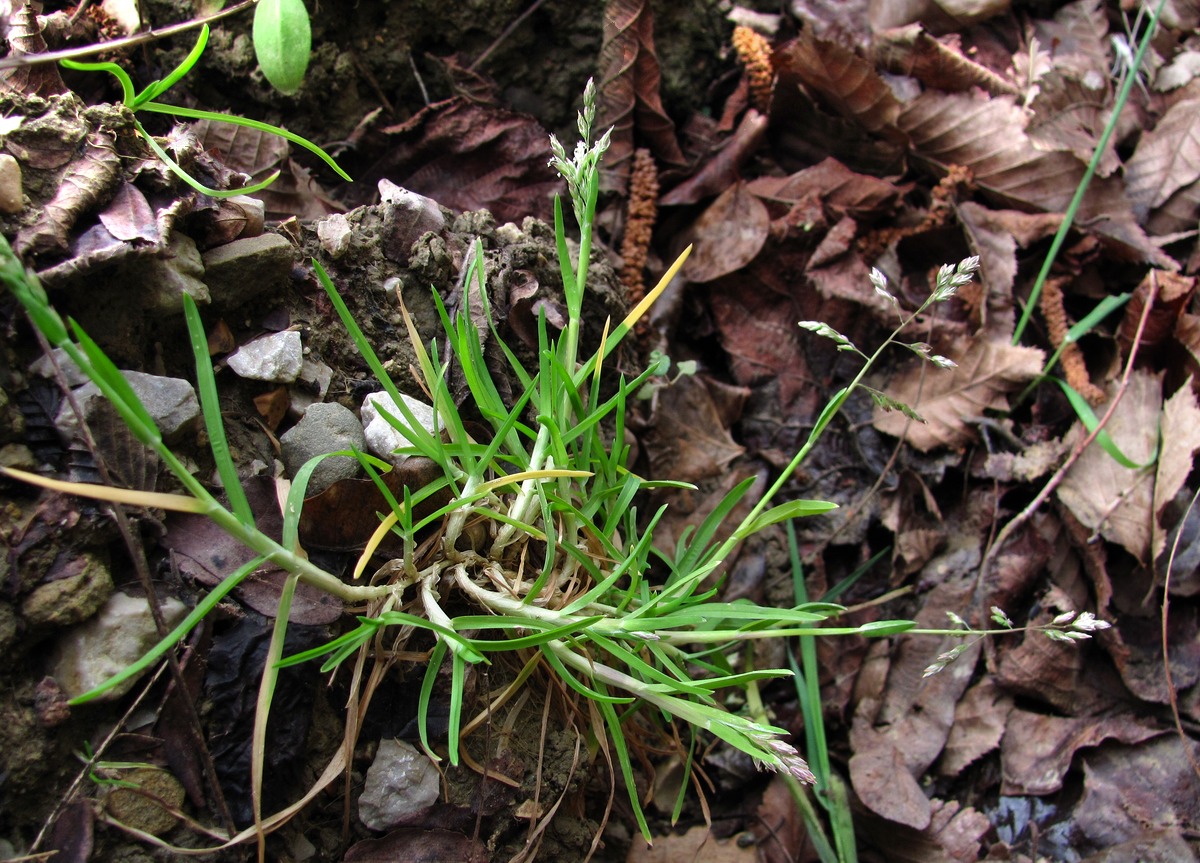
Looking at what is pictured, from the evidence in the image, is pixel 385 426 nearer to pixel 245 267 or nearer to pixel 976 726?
pixel 245 267

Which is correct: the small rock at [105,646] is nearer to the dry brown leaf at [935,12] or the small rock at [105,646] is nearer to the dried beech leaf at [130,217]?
the dried beech leaf at [130,217]

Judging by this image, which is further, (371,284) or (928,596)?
(928,596)

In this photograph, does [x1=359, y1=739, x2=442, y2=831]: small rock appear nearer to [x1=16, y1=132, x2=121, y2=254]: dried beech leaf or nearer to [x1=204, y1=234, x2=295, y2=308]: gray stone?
[x1=204, y1=234, x2=295, y2=308]: gray stone

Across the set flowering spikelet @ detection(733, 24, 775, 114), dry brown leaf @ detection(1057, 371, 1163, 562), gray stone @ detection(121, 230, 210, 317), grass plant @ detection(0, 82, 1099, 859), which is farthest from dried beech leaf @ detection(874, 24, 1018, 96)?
gray stone @ detection(121, 230, 210, 317)

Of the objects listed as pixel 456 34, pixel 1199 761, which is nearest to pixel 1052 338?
pixel 1199 761

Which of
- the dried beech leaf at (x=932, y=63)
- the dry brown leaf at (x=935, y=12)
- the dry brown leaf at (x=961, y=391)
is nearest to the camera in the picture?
the dry brown leaf at (x=961, y=391)

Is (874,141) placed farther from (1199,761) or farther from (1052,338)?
(1199,761)

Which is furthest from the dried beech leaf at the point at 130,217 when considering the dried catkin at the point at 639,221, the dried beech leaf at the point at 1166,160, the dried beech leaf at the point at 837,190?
the dried beech leaf at the point at 1166,160
